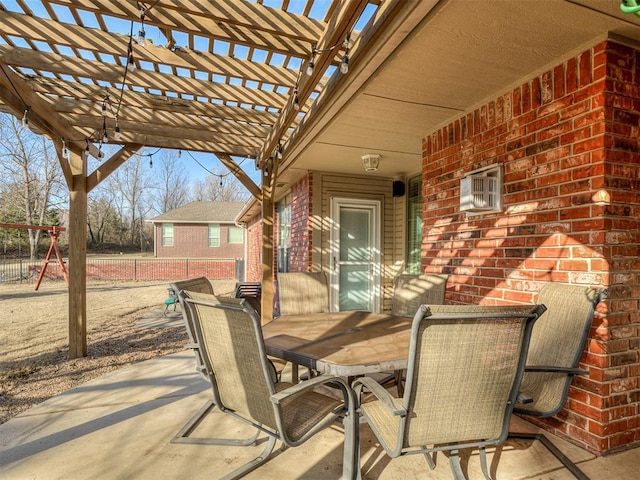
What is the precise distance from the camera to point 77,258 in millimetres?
4211

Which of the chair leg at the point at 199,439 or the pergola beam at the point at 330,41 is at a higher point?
the pergola beam at the point at 330,41

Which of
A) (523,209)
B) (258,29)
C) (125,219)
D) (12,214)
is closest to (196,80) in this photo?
(258,29)

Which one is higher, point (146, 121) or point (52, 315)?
point (146, 121)

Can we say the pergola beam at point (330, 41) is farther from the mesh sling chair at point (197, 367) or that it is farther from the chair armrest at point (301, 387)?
the chair armrest at point (301, 387)

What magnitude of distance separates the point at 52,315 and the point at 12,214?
63.0 ft

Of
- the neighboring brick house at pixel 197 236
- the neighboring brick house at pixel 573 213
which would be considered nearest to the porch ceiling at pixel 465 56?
the neighboring brick house at pixel 573 213

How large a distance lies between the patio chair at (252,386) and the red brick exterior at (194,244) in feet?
63.5

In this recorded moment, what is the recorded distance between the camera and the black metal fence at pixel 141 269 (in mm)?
14766

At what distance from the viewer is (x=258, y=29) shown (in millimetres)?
2424

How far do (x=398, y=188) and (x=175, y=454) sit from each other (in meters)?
4.62

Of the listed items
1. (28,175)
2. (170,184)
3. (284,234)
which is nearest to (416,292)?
(284,234)

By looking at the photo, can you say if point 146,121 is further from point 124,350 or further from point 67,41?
point 124,350

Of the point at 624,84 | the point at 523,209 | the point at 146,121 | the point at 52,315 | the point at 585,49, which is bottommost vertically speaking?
the point at 52,315

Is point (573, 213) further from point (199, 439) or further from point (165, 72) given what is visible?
point (165, 72)
